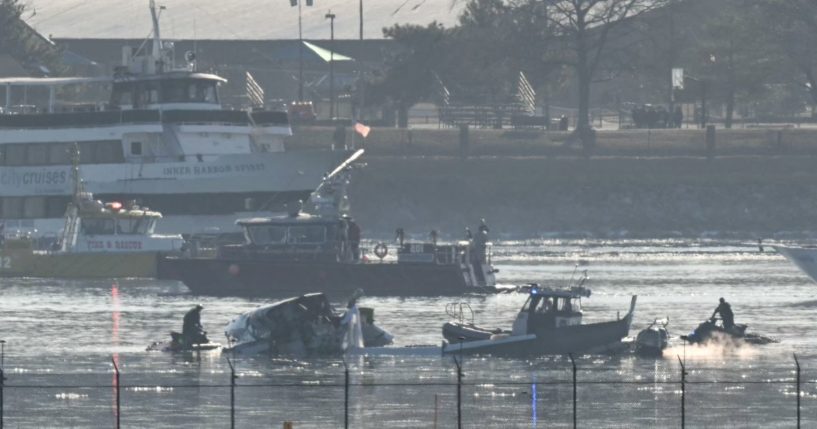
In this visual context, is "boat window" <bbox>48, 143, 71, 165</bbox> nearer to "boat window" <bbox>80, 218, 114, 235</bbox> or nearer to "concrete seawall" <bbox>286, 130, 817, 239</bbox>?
"boat window" <bbox>80, 218, 114, 235</bbox>

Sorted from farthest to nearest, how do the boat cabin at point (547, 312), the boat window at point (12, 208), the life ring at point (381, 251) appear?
1. the boat window at point (12, 208)
2. the life ring at point (381, 251)
3. the boat cabin at point (547, 312)

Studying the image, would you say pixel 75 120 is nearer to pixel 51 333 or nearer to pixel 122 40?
pixel 51 333

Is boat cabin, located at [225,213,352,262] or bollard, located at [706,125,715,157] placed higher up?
bollard, located at [706,125,715,157]

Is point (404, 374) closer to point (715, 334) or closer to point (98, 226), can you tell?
point (715, 334)

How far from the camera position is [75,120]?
89.0m

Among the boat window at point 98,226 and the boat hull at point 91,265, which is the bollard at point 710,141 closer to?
the boat hull at point 91,265

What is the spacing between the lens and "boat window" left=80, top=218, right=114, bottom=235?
77.9 meters

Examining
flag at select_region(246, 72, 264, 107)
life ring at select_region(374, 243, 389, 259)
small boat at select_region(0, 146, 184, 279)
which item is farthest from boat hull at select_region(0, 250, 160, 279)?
flag at select_region(246, 72, 264, 107)

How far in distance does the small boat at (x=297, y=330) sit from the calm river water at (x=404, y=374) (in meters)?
0.72

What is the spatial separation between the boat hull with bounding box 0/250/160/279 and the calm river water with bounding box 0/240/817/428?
5531 mm

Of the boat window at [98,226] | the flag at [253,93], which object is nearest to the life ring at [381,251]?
the boat window at [98,226]

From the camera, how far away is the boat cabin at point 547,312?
166 ft

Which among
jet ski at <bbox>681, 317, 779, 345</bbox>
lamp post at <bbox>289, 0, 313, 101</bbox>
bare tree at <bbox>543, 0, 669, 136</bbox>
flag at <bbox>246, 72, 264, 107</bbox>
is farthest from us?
lamp post at <bbox>289, 0, 313, 101</bbox>

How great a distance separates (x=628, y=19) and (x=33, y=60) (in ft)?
113
